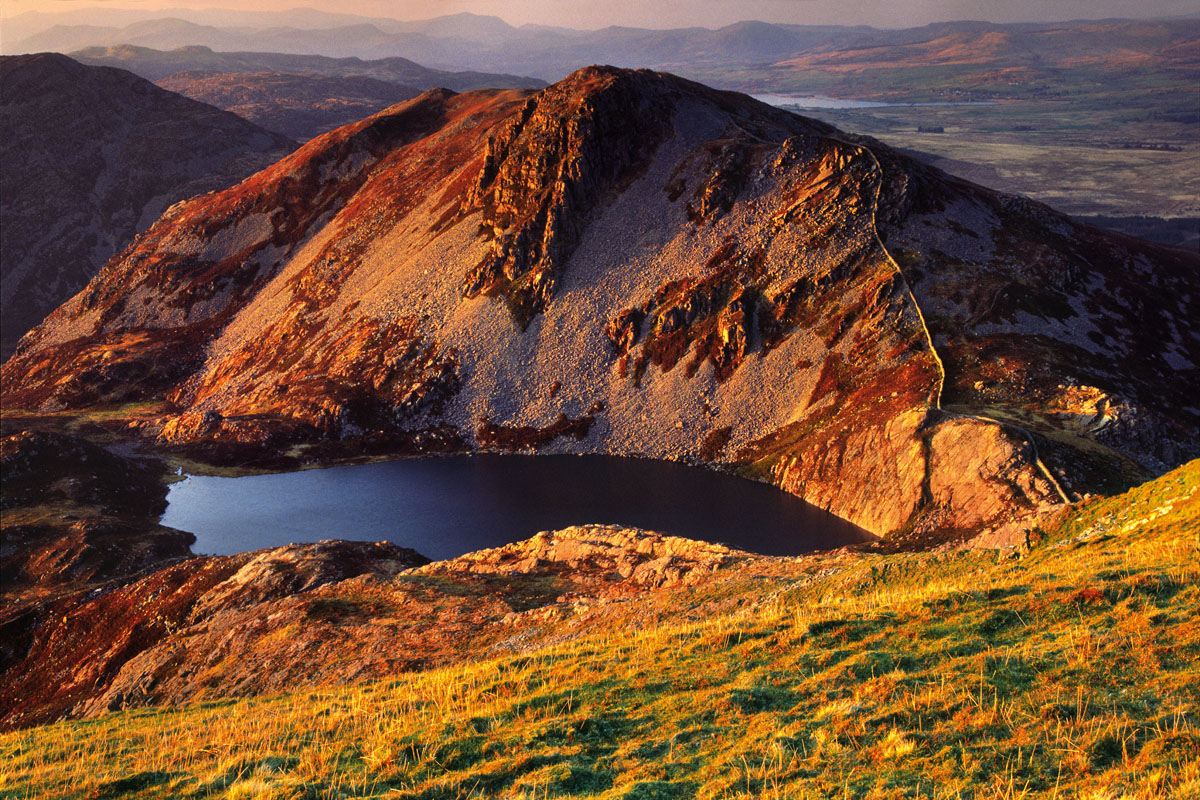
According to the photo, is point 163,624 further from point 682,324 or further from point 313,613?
Result: point 682,324

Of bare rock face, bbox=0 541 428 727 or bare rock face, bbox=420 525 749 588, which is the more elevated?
bare rock face, bbox=420 525 749 588

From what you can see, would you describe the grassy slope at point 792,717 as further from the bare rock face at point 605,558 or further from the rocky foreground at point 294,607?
the bare rock face at point 605,558

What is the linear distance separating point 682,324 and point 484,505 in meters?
41.1

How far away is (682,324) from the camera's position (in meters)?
111

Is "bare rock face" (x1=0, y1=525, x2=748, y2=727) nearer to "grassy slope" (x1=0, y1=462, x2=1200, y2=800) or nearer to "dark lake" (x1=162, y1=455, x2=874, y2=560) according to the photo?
"grassy slope" (x1=0, y1=462, x2=1200, y2=800)

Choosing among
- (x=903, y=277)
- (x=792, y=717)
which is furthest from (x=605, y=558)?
(x=903, y=277)

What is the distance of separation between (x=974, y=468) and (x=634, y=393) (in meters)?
49.9

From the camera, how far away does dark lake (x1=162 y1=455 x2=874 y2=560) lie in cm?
8081

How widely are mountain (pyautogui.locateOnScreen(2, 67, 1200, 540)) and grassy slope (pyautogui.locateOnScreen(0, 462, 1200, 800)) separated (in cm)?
4671

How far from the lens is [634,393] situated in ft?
356

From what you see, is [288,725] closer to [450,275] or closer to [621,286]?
[621,286]

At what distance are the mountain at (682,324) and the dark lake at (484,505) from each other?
4.71 metres

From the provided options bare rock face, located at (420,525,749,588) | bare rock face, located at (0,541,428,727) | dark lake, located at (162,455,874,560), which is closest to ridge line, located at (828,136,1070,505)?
dark lake, located at (162,455,874,560)

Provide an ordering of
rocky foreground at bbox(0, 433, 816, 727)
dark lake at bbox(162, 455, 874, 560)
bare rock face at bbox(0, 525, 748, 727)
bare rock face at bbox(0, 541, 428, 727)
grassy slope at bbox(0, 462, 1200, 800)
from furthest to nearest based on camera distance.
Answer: dark lake at bbox(162, 455, 874, 560) → bare rock face at bbox(0, 541, 428, 727) → bare rock face at bbox(0, 525, 748, 727) → rocky foreground at bbox(0, 433, 816, 727) → grassy slope at bbox(0, 462, 1200, 800)
